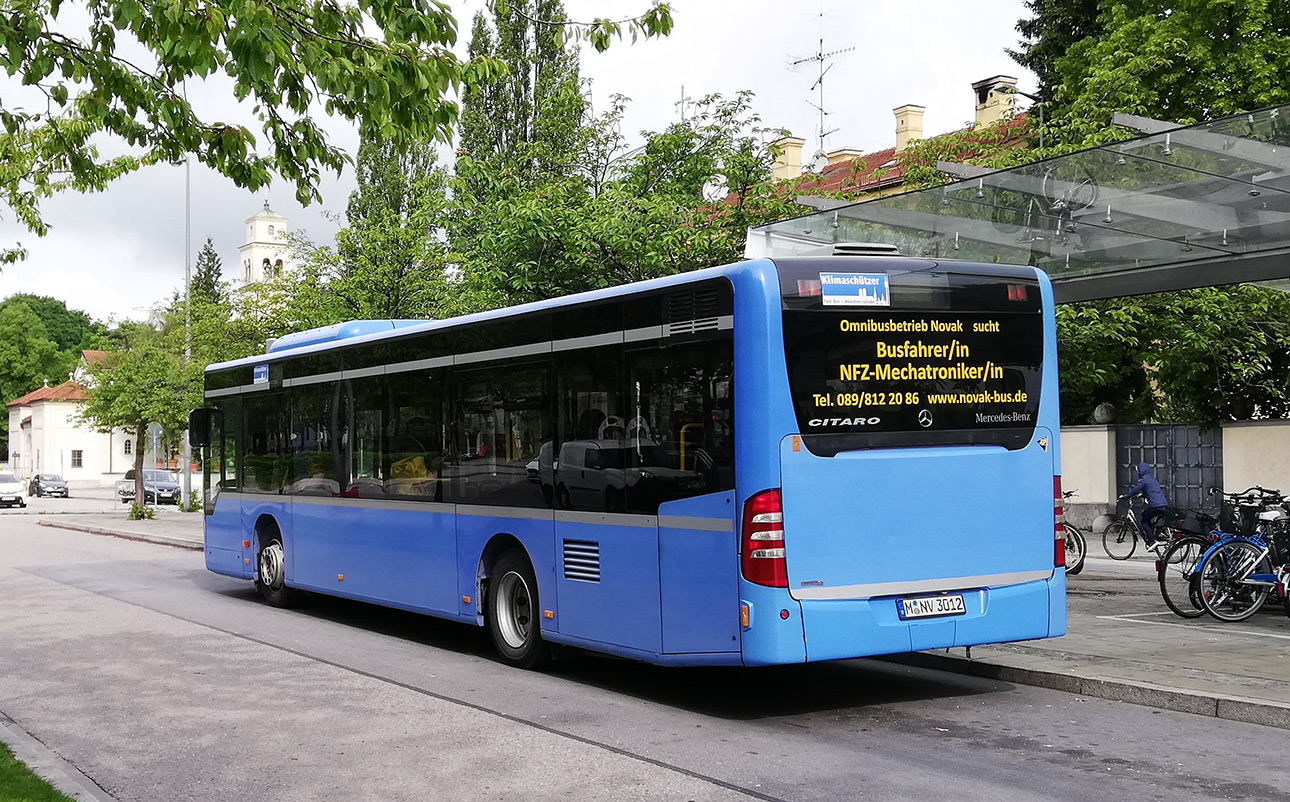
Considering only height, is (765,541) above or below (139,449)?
below

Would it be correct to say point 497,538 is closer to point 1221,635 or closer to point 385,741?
point 385,741

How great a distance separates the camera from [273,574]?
15.9 meters

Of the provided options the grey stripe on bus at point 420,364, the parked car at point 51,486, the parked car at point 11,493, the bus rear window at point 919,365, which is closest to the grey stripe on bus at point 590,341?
the bus rear window at point 919,365

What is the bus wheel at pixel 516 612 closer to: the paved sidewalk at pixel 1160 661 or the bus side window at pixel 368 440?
the bus side window at pixel 368 440

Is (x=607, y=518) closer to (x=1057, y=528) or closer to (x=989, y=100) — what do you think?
(x=1057, y=528)

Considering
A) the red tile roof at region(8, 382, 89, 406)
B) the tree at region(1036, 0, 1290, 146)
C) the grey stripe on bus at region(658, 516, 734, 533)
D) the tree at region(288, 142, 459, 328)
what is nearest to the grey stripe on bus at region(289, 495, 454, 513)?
the grey stripe on bus at region(658, 516, 734, 533)

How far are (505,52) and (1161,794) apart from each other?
38820 millimetres

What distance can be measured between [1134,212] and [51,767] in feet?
35.8

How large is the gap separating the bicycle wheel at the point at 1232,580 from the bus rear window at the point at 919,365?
15.9ft

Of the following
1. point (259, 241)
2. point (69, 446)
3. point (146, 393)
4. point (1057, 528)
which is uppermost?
point (259, 241)

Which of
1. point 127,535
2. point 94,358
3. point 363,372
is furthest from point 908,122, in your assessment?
point 363,372

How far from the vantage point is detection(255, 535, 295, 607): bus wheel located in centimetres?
1577

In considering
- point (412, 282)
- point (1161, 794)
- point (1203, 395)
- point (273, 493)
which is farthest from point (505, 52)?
point (1161, 794)

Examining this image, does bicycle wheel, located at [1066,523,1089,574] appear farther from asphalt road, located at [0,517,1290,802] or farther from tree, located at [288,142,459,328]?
tree, located at [288,142,459,328]
